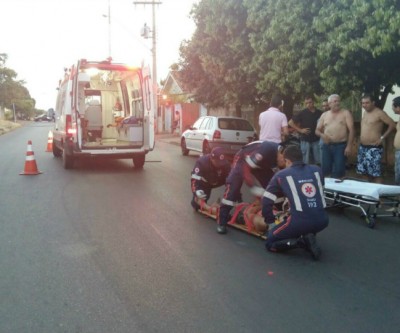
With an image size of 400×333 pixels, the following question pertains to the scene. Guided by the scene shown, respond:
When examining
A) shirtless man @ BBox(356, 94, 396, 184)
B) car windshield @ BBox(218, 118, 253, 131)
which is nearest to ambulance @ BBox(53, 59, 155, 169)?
car windshield @ BBox(218, 118, 253, 131)

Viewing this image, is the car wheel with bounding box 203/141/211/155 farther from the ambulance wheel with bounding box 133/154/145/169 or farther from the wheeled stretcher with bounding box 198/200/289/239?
the wheeled stretcher with bounding box 198/200/289/239

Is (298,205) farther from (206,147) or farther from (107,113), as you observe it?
(107,113)

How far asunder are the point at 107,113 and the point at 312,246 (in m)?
10.4

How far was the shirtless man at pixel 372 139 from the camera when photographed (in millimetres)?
7758

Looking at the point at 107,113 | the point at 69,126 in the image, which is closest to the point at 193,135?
the point at 107,113

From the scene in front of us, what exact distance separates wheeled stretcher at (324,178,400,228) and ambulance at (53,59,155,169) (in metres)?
5.99

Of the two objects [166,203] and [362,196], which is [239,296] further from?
[166,203]

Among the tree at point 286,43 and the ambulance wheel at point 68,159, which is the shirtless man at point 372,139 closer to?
the tree at point 286,43

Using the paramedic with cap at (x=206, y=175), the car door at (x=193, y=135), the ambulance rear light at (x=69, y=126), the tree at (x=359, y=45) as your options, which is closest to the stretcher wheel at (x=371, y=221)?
the paramedic with cap at (x=206, y=175)

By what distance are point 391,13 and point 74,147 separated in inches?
288

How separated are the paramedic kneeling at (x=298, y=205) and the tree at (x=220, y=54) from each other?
8.69 m

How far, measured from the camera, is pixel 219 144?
47.1ft

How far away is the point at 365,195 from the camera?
6.29 m

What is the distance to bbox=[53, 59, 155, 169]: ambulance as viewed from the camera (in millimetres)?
11305
